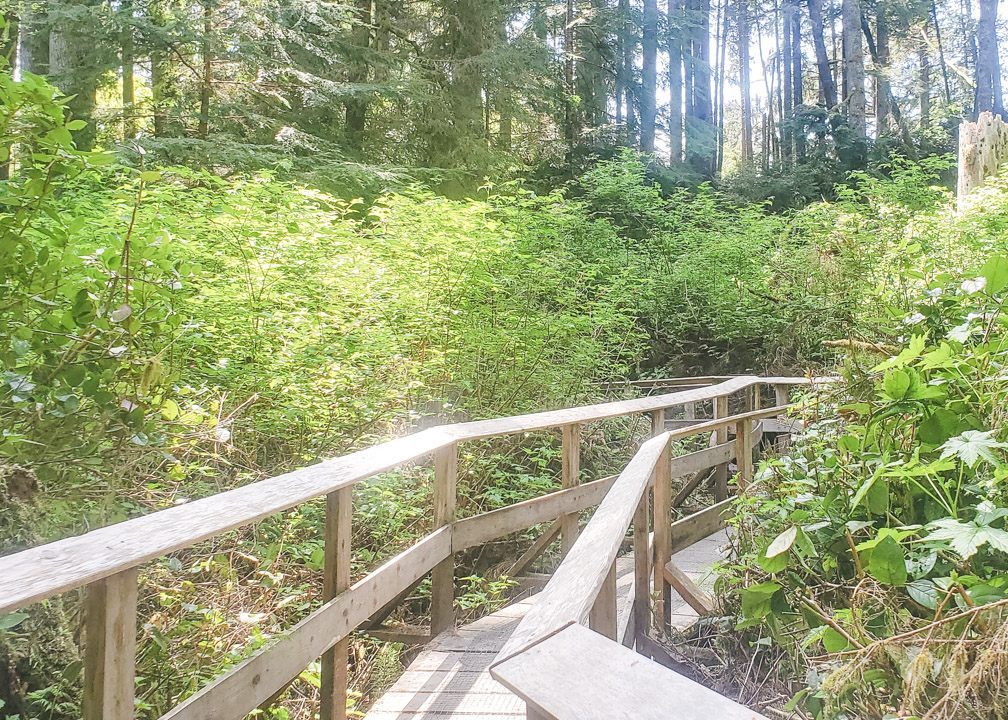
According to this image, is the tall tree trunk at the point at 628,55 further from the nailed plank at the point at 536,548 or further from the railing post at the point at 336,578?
the railing post at the point at 336,578

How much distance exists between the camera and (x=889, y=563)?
1.87 metres

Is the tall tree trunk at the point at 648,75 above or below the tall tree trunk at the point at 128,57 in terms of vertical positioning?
above

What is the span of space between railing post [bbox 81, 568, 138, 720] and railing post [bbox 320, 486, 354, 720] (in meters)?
0.91

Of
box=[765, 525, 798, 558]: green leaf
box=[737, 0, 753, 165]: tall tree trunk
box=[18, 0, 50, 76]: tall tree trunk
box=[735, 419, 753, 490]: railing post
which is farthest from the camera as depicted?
box=[737, 0, 753, 165]: tall tree trunk

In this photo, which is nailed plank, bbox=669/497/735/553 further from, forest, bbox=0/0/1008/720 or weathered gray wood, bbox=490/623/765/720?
weathered gray wood, bbox=490/623/765/720

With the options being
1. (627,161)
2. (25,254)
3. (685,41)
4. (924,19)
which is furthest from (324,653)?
(924,19)

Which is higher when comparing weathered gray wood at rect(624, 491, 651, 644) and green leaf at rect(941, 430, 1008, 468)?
green leaf at rect(941, 430, 1008, 468)

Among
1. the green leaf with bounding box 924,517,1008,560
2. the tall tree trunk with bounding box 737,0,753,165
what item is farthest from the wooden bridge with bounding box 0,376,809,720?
the tall tree trunk with bounding box 737,0,753,165

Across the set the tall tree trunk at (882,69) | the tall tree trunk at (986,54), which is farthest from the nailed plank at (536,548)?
the tall tree trunk at (882,69)

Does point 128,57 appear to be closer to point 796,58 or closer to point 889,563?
point 889,563

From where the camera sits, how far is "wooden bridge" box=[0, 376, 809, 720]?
2.95 feet

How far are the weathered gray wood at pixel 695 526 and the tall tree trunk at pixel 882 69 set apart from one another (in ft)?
73.7

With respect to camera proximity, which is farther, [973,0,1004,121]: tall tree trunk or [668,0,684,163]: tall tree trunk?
[973,0,1004,121]: tall tree trunk

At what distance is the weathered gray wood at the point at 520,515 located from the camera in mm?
3568
